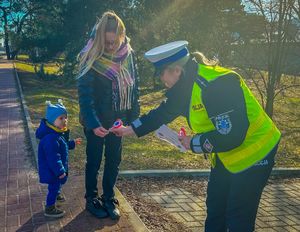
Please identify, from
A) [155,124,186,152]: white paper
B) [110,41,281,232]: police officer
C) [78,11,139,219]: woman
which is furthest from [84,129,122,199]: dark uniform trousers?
[110,41,281,232]: police officer

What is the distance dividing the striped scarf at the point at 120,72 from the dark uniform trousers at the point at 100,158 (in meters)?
0.37

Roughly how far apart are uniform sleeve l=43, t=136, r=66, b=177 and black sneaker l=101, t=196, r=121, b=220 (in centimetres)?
66

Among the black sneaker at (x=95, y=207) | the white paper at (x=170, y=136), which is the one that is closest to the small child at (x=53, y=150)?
the black sneaker at (x=95, y=207)

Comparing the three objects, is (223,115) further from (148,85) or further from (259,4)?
(148,85)

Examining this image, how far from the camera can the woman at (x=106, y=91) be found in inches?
139

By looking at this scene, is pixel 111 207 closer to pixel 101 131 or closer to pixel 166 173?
pixel 101 131

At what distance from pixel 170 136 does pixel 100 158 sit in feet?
4.55

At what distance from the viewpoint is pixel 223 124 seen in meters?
2.38

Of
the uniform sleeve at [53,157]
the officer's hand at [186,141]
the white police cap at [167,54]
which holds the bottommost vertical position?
the uniform sleeve at [53,157]

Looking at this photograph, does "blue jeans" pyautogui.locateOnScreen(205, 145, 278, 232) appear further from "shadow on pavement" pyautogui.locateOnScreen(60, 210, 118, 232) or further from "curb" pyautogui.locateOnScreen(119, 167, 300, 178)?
"curb" pyautogui.locateOnScreen(119, 167, 300, 178)

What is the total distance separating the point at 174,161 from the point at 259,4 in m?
4.87

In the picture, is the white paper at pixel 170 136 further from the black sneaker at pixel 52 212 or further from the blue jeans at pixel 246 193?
the black sneaker at pixel 52 212

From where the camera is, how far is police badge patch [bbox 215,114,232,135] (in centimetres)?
237

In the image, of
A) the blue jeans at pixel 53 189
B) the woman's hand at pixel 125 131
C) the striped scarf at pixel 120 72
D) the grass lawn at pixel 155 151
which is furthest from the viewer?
the grass lawn at pixel 155 151
